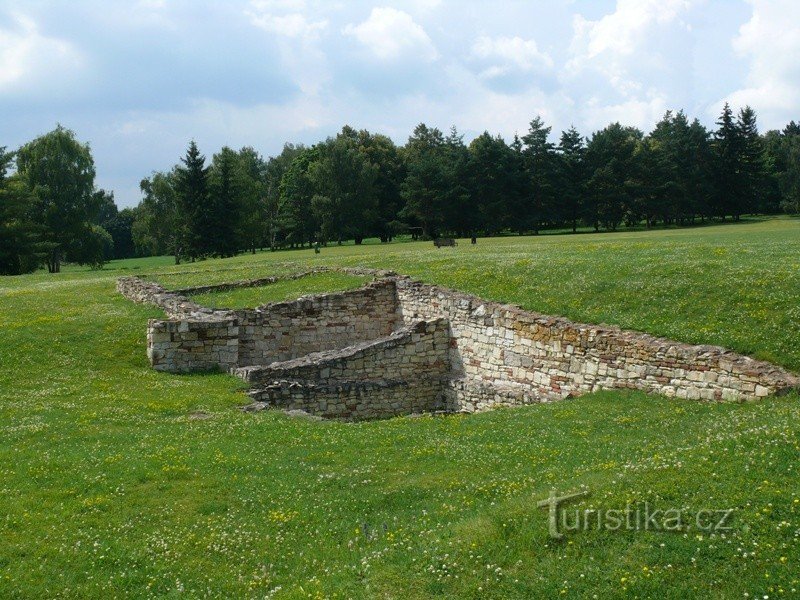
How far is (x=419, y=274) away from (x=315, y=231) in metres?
50.6

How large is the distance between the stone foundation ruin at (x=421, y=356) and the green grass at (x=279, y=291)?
162 centimetres

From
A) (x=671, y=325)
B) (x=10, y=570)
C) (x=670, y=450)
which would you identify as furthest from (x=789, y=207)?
(x=10, y=570)

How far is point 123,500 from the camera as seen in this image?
8867 mm

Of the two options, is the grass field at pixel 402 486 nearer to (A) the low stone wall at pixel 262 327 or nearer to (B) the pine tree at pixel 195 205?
(A) the low stone wall at pixel 262 327

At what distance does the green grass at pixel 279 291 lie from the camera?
24172 mm

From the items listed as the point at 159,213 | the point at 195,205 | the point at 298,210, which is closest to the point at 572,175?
the point at 298,210

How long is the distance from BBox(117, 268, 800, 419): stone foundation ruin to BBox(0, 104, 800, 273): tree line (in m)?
45.7

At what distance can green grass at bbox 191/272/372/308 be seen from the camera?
79.3 ft

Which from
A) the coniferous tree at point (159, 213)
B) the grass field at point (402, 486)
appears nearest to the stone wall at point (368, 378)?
the grass field at point (402, 486)

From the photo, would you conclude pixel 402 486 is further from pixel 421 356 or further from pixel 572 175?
pixel 572 175

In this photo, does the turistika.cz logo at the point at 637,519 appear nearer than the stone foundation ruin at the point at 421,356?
Yes

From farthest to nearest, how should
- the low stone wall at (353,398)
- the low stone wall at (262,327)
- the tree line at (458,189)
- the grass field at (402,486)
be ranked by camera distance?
the tree line at (458,189) → the low stone wall at (262,327) → the low stone wall at (353,398) → the grass field at (402,486)

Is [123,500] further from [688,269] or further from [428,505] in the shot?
[688,269]

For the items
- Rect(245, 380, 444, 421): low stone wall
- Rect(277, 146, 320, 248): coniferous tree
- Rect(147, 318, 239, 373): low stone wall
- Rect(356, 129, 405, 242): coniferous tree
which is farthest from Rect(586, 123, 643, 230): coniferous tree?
Rect(147, 318, 239, 373): low stone wall
